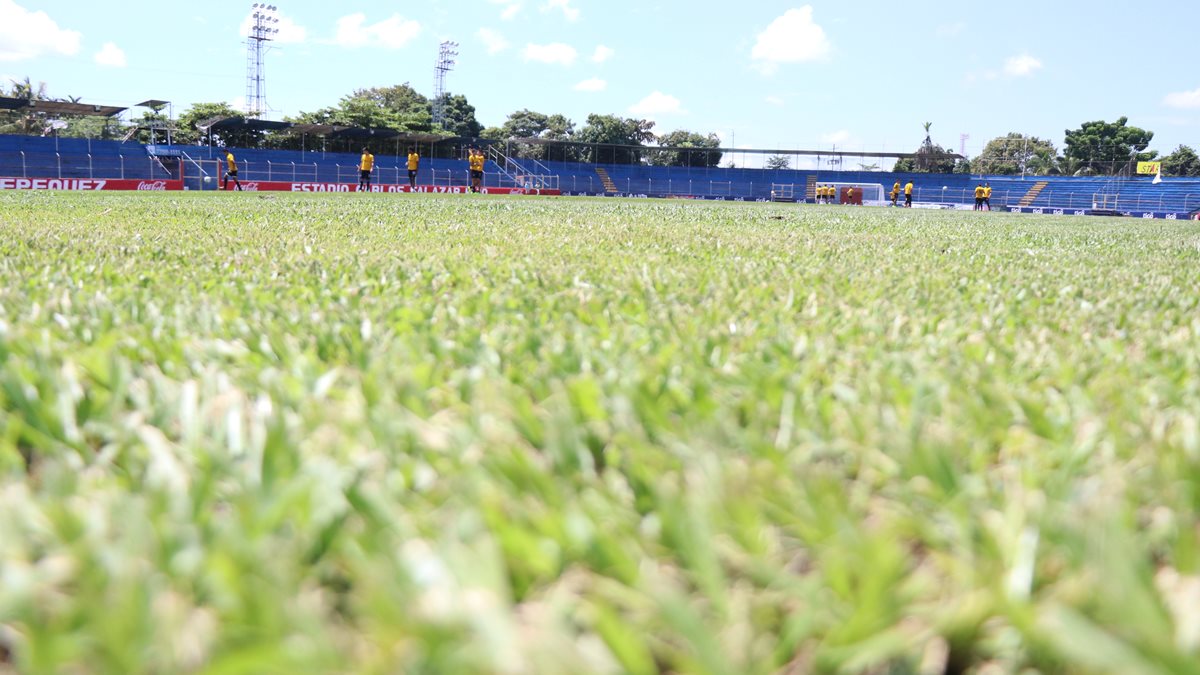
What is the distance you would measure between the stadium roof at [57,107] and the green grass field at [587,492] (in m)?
40.2

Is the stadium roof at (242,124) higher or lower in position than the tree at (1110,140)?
lower

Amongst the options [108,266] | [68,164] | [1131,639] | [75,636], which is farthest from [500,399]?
[68,164]

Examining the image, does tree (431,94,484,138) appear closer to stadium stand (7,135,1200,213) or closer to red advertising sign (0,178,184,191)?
stadium stand (7,135,1200,213)

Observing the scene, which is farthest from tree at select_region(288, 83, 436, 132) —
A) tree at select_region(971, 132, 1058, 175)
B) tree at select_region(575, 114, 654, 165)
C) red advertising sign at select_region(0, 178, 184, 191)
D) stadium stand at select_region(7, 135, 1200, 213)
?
tree at select_region(971, 132, 1058, 175)

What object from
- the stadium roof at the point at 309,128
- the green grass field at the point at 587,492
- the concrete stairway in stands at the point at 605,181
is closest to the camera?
the green grass field at the point at 587,492

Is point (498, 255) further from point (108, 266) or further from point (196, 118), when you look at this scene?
point (196, 118)

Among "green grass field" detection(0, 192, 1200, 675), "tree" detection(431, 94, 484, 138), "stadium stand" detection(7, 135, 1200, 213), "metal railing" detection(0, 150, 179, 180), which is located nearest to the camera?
"green grass field" detection(0, 192, 1200, 675)

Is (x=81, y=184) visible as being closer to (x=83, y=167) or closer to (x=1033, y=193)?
(x=83, y=167)

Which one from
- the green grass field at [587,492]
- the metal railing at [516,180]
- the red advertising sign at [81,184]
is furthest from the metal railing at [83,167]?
the green grass field at [587,492]

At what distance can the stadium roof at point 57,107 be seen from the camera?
3462 centimetres

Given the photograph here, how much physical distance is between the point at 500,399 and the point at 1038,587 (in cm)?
86

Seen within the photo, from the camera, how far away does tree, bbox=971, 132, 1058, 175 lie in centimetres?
9512

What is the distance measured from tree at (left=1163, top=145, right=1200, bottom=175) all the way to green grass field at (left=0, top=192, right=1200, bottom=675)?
112 meters

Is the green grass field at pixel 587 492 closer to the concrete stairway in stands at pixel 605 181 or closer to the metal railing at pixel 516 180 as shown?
the metal railing at pixel 516 180
